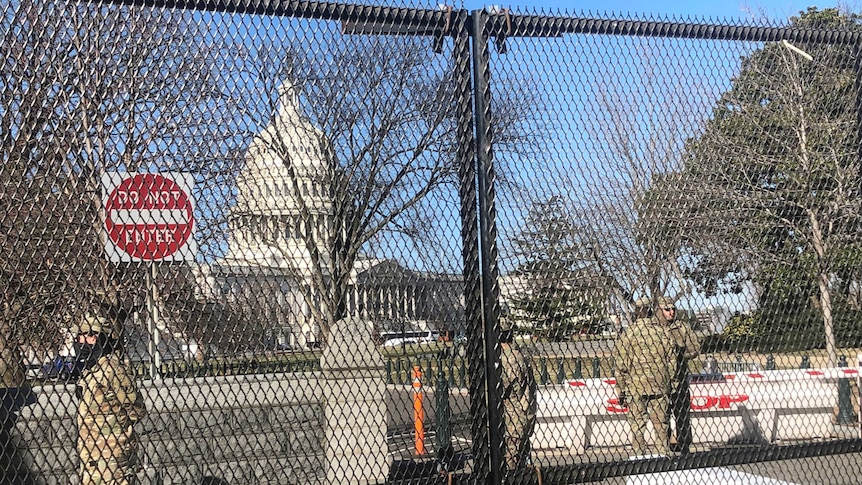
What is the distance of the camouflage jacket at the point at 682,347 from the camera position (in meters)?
3.71

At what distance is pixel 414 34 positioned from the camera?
307 centimetres

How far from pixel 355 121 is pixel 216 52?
1.95 feet

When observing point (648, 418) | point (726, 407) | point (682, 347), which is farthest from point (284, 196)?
point (726, 407)

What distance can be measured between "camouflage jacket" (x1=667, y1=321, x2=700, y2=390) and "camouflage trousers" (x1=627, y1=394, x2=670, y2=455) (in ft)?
0.63

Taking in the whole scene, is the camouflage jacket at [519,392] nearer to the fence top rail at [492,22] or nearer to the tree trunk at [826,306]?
the tree trunk at [826,306]

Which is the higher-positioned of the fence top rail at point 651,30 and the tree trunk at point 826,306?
the fence top rail at point 651,30

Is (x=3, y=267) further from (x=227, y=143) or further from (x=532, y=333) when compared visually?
(x=532, y=333)

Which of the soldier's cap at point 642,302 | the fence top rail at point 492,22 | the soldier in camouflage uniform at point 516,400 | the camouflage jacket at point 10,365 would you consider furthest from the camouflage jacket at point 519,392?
the camouflage jacket at point 10,365

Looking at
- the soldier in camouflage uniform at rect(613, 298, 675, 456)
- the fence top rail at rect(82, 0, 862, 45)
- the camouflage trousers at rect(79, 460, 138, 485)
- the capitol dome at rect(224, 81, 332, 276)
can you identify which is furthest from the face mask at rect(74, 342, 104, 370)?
the soldier in camouflage uniform at rect(613, 298, 675, 456)

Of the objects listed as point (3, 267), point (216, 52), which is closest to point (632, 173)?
point (216, 52)

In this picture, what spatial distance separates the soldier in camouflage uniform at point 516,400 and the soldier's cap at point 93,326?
1537 mm

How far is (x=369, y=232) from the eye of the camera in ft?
9.57

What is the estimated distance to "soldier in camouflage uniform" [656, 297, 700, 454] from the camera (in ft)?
12.1

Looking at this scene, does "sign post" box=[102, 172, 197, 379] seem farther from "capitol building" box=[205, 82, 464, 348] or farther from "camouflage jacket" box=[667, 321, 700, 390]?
"camouflage jacket" box=[667, 321, 700, 390]
